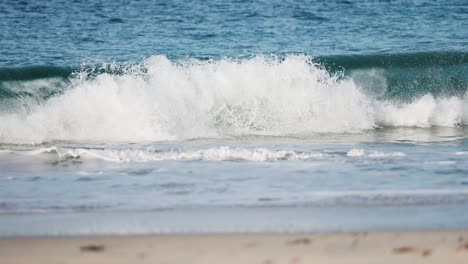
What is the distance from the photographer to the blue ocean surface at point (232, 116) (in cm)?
→ 602

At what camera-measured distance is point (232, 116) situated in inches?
456

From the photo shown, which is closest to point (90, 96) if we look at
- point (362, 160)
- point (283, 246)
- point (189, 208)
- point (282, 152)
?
point (282, 152)

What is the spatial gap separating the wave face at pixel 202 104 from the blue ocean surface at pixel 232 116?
0.03 meters

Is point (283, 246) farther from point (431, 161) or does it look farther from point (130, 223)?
point (431, 161)

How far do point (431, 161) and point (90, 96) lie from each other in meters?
5.44

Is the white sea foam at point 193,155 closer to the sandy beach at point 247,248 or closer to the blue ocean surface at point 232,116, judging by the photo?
the blue ocean surface at point 232,116

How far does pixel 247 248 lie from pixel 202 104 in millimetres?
7228

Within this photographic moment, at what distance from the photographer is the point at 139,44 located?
53.3 feet

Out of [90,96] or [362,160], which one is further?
[90,96]

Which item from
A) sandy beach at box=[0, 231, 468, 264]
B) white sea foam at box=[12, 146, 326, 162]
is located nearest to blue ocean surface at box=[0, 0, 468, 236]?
white sea foam at box=[12, 146, 326, 162]

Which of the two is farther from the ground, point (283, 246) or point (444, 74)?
point (283, 246)

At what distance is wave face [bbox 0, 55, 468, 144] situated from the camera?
36.4 feet

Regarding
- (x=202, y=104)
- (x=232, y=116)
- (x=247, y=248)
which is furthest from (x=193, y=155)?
(x=202, y=104)

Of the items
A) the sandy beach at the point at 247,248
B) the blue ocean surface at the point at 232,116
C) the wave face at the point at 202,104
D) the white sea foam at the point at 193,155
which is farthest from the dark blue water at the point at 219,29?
the sandy beach at the point at 247,248
